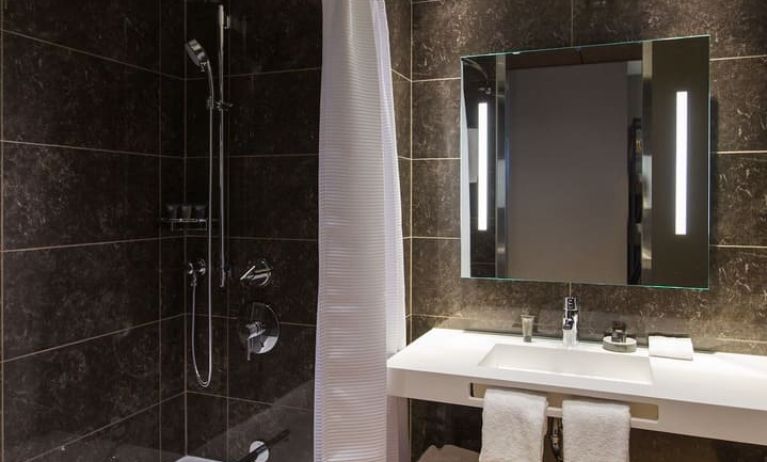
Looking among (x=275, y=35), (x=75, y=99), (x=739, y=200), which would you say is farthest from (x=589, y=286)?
(x=75, y=99)

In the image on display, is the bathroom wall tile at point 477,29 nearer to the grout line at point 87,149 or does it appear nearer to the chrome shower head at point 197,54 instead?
the chrome shower head at point 197,54

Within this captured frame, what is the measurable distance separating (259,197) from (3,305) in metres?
0.77

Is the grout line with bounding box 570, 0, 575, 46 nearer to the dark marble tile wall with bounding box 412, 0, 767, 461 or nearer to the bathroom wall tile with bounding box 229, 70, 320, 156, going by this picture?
the dark marble tile wall with bounding box 412, 0, 767, 461

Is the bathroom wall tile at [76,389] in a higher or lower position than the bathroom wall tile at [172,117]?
lower

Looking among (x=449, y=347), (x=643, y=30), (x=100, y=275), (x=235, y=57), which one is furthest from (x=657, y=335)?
(x=100, y=275)

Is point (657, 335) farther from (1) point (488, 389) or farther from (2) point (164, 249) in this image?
(2) point (164, 249)

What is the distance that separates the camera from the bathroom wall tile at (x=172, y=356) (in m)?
1.90

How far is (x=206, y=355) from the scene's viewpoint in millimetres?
1926

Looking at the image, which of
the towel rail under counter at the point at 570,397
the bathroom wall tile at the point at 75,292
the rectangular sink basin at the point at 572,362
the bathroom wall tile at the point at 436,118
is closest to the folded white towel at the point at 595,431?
the towel rail under counter at the point at 570,397

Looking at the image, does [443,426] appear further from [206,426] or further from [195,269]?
[195,269]

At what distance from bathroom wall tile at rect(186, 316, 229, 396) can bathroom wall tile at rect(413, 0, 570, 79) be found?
1.21 m

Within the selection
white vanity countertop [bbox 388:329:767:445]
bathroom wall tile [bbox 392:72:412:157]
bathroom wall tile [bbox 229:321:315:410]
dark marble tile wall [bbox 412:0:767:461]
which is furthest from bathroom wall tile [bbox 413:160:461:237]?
bathroom wall tile [bbox 229:321:315:410]

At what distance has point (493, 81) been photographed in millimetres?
2000

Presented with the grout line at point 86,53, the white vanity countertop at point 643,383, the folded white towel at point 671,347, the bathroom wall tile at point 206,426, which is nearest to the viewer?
the white vanity countertop at point 643,383
